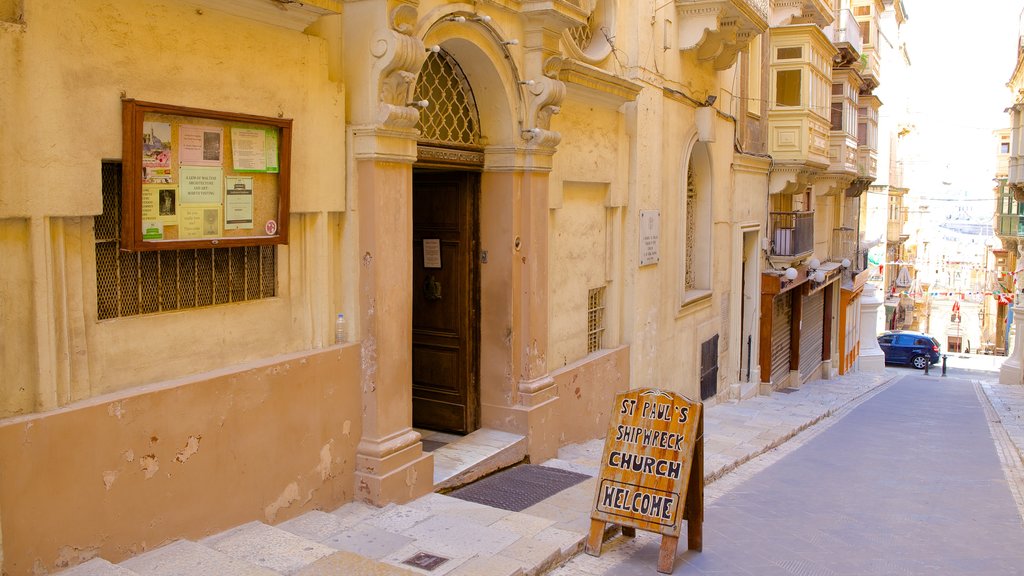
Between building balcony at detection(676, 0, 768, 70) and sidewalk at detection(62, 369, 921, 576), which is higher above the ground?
building balcony at detection(676, 0, 768, 70)

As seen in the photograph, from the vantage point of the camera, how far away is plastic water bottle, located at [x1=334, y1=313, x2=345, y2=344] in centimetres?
620

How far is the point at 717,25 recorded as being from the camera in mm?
12188

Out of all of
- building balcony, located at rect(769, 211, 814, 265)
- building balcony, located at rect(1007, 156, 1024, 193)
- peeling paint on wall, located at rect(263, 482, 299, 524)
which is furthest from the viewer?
building balcony, located at rect(1007, 156, 1024, 193)

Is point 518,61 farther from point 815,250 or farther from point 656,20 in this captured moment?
point 815,250

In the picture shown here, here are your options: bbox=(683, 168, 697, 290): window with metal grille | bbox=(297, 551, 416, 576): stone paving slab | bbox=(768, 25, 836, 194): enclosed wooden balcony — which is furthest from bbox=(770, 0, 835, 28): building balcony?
bbox=(297, 551, 416, 576): stone paving slab

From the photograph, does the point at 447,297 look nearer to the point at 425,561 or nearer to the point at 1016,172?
the point at 425,561

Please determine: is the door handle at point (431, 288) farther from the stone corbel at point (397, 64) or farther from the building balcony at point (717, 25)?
Answer: the building balcony at point (717, 25)

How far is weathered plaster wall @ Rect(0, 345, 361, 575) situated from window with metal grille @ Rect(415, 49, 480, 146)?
222 centimetres

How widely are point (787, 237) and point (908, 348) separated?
21.3 m

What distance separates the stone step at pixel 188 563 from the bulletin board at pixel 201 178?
1638 mm

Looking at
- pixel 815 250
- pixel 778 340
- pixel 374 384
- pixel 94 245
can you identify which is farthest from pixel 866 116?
pixel 94 245

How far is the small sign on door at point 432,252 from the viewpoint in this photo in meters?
8.24

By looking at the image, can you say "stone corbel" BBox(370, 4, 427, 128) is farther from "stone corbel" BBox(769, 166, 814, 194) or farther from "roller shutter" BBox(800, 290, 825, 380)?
"roller shutter" BBox(800, 290, 825, 380)

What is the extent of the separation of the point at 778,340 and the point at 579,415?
12.3m
